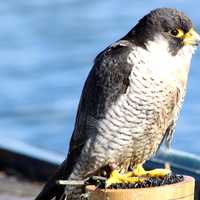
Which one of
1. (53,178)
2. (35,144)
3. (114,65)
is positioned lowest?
(35,144)

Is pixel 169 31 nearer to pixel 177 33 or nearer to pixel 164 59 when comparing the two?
pixel 177 33

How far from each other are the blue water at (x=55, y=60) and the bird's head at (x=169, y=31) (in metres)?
3.72

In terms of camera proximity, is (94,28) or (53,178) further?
(94,28)

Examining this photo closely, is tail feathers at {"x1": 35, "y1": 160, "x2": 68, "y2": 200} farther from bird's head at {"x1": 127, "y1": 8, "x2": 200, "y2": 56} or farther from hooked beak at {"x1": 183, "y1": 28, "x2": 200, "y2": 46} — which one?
hooked beak at {"x1": 183, "y1": 28, "x2": 200, "y2": 46}

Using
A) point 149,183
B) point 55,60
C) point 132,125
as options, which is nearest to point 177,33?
point 132,125

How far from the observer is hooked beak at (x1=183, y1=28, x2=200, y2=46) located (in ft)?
19.3

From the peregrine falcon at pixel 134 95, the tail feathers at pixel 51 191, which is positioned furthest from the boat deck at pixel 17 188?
the tail feathers at pixel 51 191

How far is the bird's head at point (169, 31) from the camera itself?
A: 589 centimetres

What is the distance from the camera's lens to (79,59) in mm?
13758

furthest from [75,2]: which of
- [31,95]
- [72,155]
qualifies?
[72,155]

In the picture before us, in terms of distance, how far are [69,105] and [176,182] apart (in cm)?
682

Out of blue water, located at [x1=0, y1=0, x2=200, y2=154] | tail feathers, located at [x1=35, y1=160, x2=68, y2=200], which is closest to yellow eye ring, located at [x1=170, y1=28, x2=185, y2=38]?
tail feathers, located at [x1=35, y1=160, x2=68, y2=200]

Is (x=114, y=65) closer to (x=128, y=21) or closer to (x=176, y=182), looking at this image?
(x=176, y=182)

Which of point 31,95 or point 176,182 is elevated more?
point 176,182
